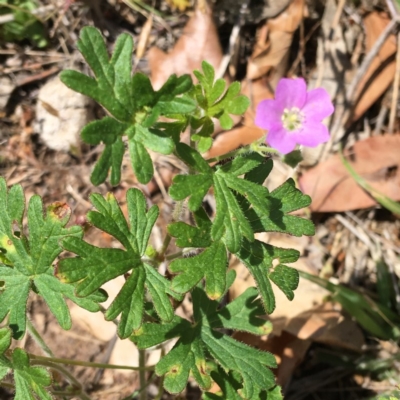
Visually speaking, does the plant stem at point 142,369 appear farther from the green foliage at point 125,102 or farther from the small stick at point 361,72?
the small stick at point 361,72

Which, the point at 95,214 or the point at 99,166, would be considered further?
the point at 95,214

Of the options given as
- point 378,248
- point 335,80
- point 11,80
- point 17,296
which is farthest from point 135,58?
point 17,296

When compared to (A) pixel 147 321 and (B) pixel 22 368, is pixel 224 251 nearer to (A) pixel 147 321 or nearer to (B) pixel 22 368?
(A) pixel 147 321

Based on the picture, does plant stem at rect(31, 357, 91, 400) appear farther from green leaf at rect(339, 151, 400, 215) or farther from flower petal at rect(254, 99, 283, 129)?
green leaf at rect(339, 151, 400, 215)

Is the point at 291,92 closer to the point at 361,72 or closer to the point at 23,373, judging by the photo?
the point at 361,72

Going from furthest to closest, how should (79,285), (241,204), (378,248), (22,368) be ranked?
(378,248) → (241,204) → (22,368) → (79,285)
